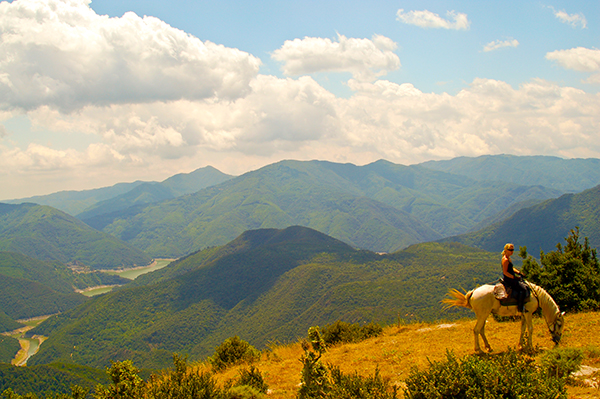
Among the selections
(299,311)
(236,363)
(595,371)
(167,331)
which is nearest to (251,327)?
(299,311)

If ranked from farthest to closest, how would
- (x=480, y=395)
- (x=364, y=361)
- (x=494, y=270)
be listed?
1. (x=494, y=270)
2. (x=364, y=361)
3. (x=480, y=395)

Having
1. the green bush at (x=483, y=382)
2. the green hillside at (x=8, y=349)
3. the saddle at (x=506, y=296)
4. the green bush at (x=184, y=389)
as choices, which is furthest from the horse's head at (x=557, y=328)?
the green hillside at (x=8, y=349)

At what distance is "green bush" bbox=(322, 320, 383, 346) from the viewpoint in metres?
19.2

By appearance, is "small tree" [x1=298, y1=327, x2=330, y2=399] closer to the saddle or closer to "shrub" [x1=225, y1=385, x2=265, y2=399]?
"shrub" [x1=225, y1=385, x2=265, y2=399]

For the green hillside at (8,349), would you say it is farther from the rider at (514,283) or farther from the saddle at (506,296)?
the rider at (514,283)

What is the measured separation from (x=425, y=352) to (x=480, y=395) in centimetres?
652

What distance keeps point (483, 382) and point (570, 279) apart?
46.9 feet

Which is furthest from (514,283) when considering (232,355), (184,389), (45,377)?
(45,377)

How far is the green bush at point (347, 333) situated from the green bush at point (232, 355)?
13.5ft

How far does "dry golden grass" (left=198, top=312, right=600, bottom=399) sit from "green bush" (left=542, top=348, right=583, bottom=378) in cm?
127

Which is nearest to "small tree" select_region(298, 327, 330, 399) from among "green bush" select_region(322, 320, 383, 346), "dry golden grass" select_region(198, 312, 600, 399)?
"dry golden grass" select_region(198, 312, 600, 399)

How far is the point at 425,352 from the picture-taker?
13.8 m

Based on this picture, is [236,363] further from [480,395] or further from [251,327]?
[251,327]

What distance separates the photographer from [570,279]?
18.0m
